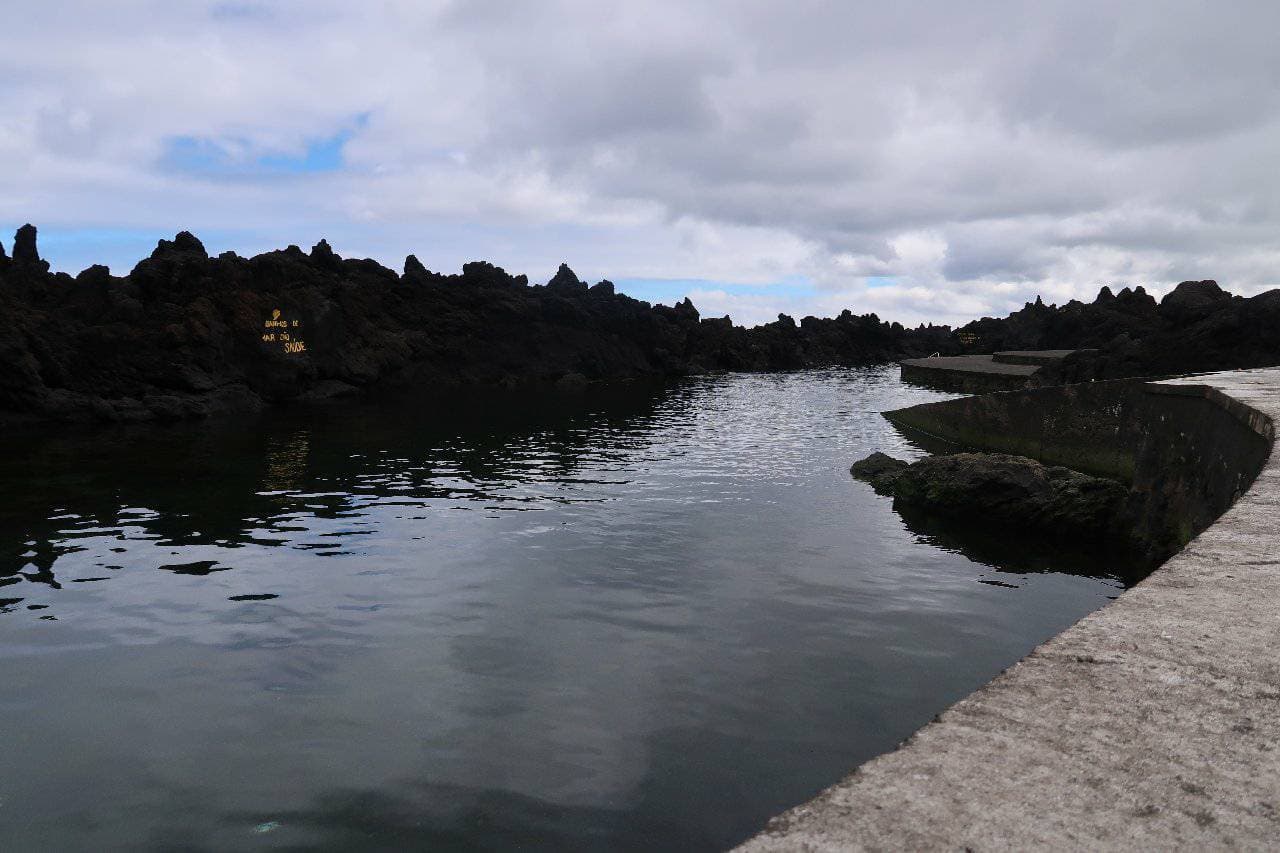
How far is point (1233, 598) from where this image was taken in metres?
3.74

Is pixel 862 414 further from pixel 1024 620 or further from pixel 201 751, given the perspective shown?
pixel 201 751

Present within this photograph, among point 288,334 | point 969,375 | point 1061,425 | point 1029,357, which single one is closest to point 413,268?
point 288,334

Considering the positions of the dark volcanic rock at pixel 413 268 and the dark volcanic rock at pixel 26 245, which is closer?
the dark volcanic rock at pixel 26 245

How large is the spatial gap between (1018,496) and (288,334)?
3757 cm

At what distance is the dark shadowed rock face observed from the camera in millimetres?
12141

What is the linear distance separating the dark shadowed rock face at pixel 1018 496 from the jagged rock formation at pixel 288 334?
26890 millimetres

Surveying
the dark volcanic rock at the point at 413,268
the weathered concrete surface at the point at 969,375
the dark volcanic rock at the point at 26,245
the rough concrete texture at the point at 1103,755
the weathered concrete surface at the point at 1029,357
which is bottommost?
the rough concrete texture at the point at 1103,755

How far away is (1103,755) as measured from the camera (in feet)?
8.18

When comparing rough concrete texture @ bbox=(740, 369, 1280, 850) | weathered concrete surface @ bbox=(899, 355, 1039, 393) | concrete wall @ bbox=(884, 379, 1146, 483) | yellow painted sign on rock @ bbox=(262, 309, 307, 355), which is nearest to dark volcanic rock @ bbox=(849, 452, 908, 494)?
concrete wall @ bbox=(884, 379, 1146, 483)

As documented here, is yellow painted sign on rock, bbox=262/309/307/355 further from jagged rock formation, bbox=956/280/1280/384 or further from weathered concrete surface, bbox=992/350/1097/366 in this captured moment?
weathered concrete surface, bbox=992/350/1097/366

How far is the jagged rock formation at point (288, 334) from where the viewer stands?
103 ft

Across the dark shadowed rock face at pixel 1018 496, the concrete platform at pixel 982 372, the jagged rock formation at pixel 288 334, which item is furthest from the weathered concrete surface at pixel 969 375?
the dark shadowed rock face at pixel 1018 496

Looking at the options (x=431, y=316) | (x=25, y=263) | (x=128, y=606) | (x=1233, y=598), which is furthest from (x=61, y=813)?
(x=431, y=316)

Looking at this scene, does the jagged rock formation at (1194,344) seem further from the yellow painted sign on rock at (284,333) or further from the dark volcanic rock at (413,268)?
the dark volcanic rock at (413,268)
